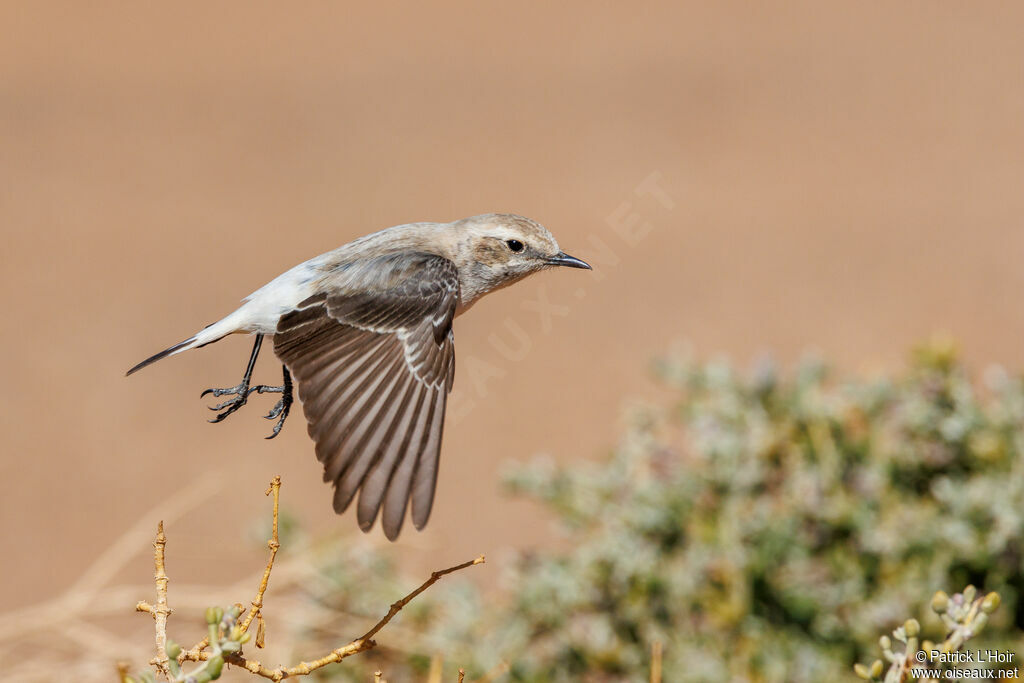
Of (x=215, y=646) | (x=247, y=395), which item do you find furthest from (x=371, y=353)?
(x=215, y=646)

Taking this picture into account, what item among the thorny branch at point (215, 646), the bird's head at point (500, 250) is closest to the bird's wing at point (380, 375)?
the bird's head at point (500, 250)

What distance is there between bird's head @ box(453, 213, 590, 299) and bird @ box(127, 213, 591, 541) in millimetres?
19

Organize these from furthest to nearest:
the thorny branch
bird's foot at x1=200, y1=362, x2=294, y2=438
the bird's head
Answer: the bird's head, bird's foot at x1=200, y1=362, x2=294, y2=438, the thorny branch

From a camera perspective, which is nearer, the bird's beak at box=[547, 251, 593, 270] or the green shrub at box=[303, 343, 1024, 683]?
the green shrub at box=[303, 343, 1024, 683]

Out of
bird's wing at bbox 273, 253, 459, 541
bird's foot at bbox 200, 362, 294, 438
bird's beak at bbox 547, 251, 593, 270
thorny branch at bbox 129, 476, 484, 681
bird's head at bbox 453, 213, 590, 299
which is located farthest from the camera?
bird's beak at bbox 547, 251, 593, 270

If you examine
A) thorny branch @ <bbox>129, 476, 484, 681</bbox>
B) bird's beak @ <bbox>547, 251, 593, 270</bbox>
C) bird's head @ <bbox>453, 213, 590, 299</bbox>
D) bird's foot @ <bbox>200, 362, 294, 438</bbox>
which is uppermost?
bird's head @ <bbox>453, 213, 590, 299</bbox>

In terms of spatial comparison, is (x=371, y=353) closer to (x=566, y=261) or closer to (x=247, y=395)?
(x=247, y=395)

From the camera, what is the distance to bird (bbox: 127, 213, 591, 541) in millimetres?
2652

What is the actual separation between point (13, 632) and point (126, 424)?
15.1 feet

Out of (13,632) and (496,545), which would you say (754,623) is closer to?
(13,632)

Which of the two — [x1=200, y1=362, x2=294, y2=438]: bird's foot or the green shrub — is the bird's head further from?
[x1=200, y1=362, x2=294, y2=438]: bird's foot

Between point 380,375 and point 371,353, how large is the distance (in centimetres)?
9

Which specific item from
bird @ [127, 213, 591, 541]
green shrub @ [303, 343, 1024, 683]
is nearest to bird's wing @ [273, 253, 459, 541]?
bird @ [127, 213, 591, 541]

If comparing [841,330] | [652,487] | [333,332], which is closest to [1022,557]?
[652,487]
